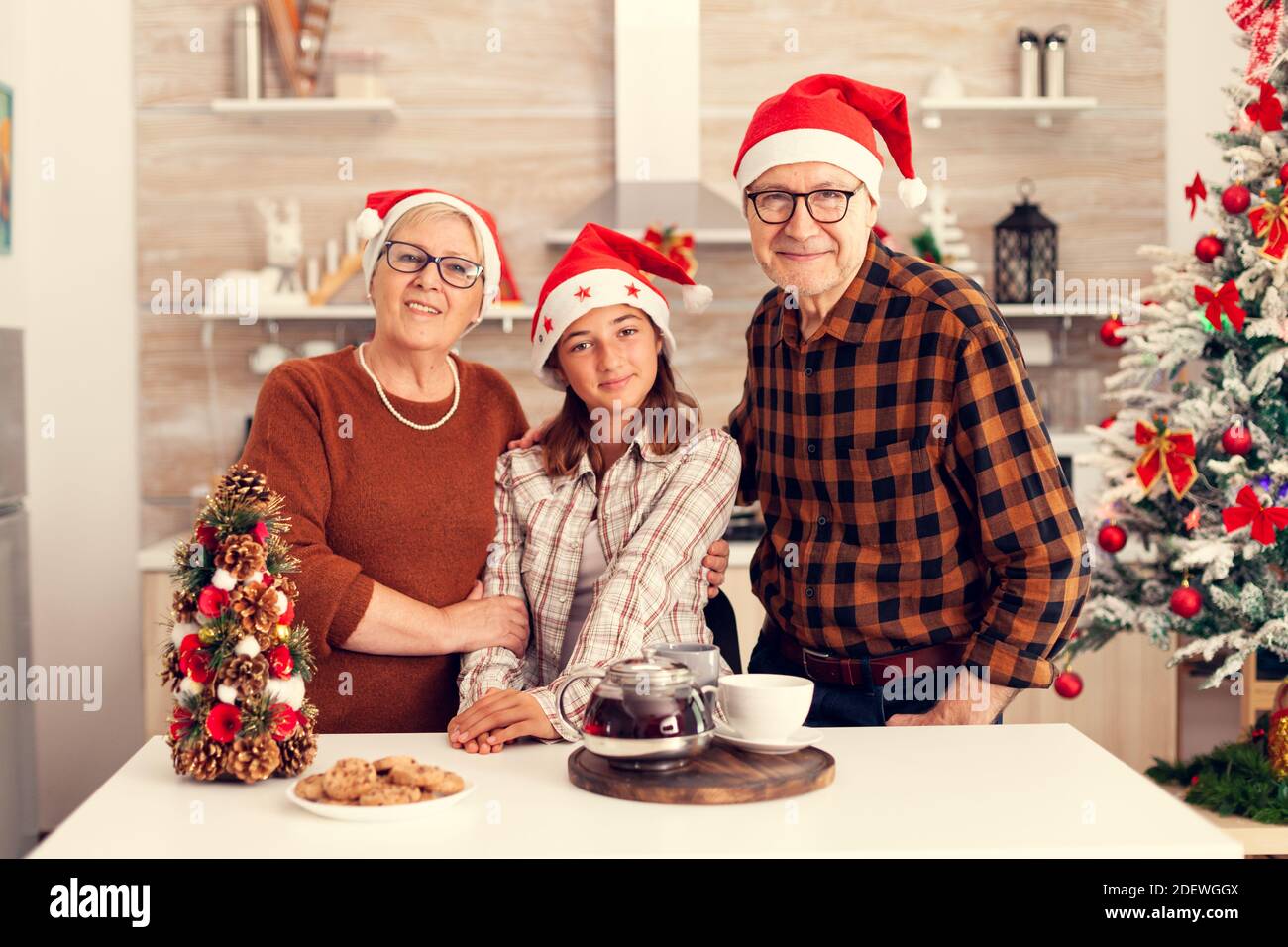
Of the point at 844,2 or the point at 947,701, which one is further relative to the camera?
the point at 844,2

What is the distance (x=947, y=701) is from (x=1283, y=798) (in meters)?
1.47

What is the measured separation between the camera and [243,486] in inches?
59.1

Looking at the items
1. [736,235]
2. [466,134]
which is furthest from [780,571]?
[466,134]

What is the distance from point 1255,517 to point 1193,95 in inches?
73.7

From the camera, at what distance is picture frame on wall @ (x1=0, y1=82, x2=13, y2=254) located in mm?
3721

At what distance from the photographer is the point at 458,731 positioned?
5.35ft

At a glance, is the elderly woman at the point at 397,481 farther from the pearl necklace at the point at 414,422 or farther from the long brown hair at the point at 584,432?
the long brown hair at the point at 584,432

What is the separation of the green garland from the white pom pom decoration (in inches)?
94.9

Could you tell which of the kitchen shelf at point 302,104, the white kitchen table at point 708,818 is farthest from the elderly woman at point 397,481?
the kitchen shelf at point 302,104

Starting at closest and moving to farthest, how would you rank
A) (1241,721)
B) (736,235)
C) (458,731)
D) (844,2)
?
(458,731) < (1241,721) < (736,235) < (844,2)

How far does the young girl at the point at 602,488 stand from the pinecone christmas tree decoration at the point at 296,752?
Answer: 0.43m

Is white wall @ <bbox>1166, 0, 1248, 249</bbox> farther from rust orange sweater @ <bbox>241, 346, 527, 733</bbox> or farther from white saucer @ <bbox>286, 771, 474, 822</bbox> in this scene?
white saucer @ <bbox>286, 771, 474, 822</bbox>
